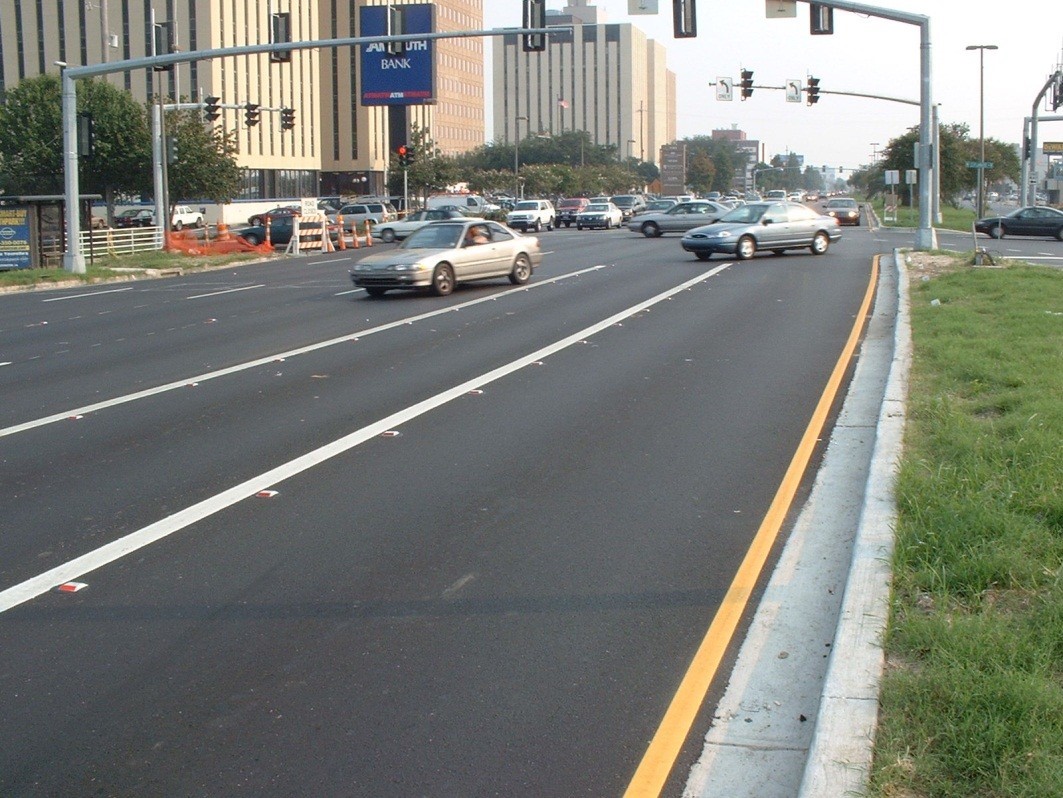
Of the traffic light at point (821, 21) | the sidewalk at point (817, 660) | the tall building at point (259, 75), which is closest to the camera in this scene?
the sidewalk at point (817, 660)

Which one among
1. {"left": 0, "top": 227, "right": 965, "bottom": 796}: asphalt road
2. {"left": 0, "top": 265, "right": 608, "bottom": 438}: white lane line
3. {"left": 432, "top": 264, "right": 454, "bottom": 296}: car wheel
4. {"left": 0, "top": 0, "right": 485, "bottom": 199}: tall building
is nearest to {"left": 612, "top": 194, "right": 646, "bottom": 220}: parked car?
{"left": 0, "top": 0, "right": 485, "bottom": 199}: tall building

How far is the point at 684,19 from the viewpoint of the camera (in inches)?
1082

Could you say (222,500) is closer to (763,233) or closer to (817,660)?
(817,660)

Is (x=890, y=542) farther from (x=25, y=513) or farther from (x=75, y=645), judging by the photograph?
(x=25, y=513)

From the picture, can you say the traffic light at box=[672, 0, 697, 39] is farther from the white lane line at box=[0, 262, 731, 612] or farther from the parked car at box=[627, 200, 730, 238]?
the parked car at box=[627, 200, 730, 238]

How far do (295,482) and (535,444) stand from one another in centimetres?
210

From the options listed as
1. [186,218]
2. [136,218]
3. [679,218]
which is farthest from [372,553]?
[186,218]

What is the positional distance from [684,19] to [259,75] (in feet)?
227

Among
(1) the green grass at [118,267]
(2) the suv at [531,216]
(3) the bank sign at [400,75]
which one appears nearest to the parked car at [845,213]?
(2) the suv at [531,216]

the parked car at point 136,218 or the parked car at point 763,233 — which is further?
the parked car at point 136,218

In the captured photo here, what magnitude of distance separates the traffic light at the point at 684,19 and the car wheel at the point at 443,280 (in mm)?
7918

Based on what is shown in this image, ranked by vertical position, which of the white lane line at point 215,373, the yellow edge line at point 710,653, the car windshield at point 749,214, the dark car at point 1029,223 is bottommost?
the yellow edge line at point 710,653

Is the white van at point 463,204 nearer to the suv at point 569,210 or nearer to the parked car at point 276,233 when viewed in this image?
the suv at point 569,210

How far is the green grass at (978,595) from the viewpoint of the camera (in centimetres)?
421
